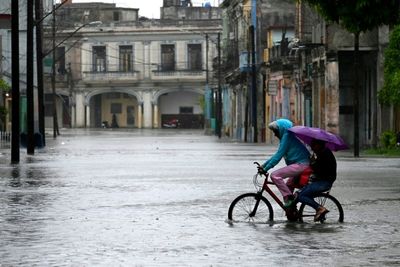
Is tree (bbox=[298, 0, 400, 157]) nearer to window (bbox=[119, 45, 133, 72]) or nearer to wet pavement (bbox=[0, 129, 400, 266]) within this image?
wet pavement (bbox=[0, 129, 400, 266])

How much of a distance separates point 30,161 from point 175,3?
334 ft

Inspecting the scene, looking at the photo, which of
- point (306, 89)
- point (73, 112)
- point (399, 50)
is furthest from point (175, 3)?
Result: point (399, 50)

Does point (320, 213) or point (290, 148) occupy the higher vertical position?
point (290, 148)

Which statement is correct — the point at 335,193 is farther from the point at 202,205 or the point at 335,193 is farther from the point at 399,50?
the point at 399,50

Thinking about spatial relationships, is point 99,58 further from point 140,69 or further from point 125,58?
point 140,69

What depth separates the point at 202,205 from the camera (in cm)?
2075

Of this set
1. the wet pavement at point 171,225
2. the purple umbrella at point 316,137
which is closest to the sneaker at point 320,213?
the wet pavement at point 171,225

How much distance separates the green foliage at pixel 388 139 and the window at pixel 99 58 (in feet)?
256

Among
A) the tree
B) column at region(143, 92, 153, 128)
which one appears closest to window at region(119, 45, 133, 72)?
column at region(143, 92, 153, 128)

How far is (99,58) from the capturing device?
125562mm

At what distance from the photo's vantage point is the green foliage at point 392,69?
44844mm

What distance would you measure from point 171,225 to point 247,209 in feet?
4.43

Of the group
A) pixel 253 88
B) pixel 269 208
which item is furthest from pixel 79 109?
pixel 269 208

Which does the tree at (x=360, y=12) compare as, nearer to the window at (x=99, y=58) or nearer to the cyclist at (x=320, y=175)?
the cyclist at (x=320, y=175)
